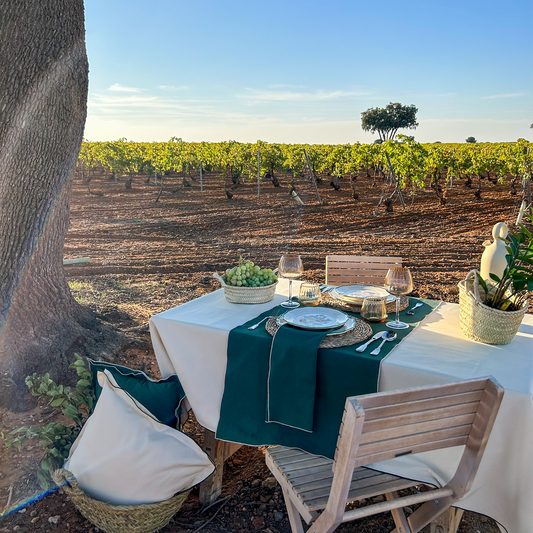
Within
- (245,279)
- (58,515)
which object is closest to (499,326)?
(245,279)

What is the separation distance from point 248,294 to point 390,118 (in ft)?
193

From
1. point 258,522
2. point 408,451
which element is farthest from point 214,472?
point 408,451

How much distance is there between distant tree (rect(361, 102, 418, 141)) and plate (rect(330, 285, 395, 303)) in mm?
57726

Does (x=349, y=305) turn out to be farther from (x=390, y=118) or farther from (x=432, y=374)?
(x=390, y=118)

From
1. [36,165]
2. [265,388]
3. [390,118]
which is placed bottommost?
[265,388]

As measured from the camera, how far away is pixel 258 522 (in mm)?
1920

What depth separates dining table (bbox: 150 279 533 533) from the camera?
54.6 inches

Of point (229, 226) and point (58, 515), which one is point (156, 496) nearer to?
point (58, 515)

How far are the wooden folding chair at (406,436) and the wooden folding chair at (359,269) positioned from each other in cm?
164

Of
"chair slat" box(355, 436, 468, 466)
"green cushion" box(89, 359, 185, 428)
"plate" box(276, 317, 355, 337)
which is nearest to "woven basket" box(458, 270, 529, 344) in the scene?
"plate" box(276, 317, 355, 337)

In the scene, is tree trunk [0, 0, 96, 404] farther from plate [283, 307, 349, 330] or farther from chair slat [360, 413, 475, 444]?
chair slat [360, 413, 475, 444]

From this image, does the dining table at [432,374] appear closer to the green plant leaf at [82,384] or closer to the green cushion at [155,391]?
the green cushion at [155,391]

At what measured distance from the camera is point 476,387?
1221mm

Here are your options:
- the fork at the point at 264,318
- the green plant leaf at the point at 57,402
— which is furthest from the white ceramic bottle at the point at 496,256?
the green plant leaf at the point at 57,402
